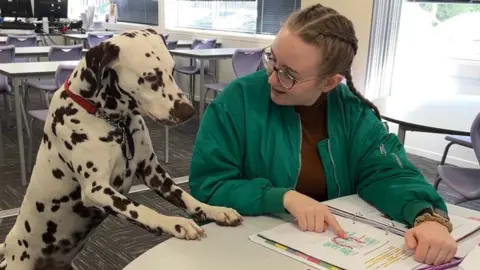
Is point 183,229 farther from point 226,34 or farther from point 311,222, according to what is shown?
point 226,34

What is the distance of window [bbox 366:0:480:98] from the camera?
4.26m

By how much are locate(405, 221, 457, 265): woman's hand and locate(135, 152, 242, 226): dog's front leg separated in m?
0.39

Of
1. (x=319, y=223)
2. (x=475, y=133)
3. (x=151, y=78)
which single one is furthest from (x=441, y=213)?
(x=475, y=133)

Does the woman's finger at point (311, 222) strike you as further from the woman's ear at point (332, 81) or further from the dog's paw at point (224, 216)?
the woman's ear at point (332, 81)

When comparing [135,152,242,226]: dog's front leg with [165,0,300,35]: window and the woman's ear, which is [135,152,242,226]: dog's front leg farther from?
[165,0,300,35]: window

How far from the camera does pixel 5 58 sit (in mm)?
4477

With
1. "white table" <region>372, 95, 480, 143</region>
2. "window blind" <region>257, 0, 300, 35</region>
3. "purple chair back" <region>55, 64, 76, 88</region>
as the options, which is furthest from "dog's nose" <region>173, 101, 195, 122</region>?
"window blind" <region>257, 0, 300, 35</region>

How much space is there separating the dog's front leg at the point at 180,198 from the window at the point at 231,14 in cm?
434

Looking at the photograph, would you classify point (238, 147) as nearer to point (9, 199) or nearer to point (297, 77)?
point (297, 77)

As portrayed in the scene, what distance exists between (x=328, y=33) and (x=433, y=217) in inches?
19.9

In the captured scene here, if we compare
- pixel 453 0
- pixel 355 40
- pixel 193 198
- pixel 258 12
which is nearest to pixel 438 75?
pixel 453 0

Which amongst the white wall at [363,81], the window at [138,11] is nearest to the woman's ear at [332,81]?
the white wall at [363,81]

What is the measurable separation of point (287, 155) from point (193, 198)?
0.89 feet

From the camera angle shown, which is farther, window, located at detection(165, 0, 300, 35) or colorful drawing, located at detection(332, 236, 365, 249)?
window, located at detection(165, 0, 300, 35)
